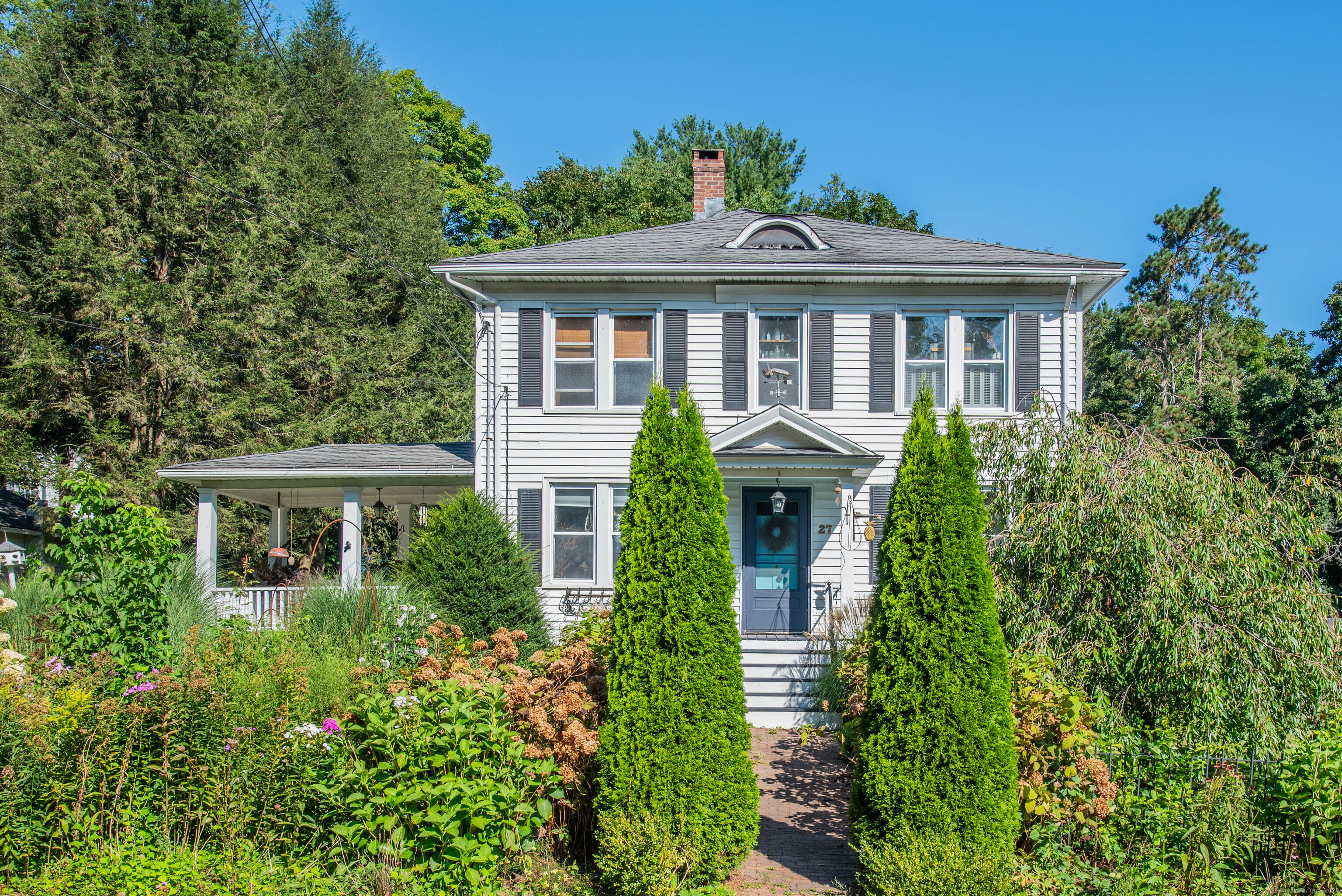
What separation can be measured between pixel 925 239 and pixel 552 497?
726cm

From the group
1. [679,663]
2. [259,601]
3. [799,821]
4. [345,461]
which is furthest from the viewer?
[345,461]

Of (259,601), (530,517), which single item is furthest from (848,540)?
(259,601)

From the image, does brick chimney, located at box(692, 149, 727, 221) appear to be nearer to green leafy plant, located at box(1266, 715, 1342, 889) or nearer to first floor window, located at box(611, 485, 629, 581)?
first floor window, located at box(611, 485, 629, 581)

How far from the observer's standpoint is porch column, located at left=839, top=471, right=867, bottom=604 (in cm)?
1280

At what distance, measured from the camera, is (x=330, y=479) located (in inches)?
Result: 527

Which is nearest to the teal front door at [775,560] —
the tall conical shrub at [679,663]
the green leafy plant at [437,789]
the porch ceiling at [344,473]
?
the porch ceiling at [344,473]

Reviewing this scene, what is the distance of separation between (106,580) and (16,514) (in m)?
18.6

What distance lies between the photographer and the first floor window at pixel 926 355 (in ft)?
43.4

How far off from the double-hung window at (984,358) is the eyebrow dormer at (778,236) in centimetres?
249

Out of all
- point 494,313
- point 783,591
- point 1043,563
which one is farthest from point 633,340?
point 1043,563

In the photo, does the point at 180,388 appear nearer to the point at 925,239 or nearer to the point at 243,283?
the point at 243,283

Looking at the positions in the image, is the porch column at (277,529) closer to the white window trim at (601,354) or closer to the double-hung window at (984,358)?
the white window trim at (601,354)

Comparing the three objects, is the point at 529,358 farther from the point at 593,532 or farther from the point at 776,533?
the point at 776,533

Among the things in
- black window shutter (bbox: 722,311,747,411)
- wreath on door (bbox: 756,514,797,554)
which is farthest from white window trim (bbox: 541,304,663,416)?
wreath on door (bbox: 756,514,797,554)
